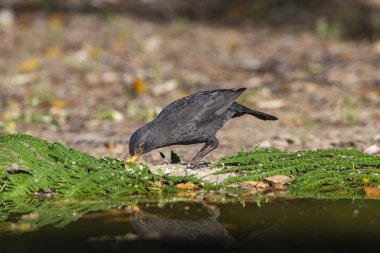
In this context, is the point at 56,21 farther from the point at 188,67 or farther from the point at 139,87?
the point at 139,87

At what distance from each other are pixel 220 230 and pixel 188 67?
21.8ft

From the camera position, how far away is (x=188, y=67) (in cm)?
1008

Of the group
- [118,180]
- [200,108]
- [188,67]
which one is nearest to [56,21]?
[188,67]

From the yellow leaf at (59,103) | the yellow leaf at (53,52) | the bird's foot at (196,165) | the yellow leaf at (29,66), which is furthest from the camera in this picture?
the yellow leaf at (53,52)

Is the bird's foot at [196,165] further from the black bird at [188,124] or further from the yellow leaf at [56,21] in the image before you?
the yellow leaf at [56,21]

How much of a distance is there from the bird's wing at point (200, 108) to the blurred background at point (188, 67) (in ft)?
2.18

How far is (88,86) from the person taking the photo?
30.7 ft

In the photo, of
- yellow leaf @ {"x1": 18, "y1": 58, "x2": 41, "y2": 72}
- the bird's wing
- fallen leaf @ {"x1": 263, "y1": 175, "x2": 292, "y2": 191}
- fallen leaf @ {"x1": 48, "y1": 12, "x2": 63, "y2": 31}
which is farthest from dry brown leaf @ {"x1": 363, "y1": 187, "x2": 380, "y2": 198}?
fallen leaf @ {"x1": 48, "y1": 12, "x2": 63, "y2": 31}

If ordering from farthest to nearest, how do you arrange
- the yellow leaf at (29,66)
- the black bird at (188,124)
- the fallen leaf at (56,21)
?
the fallen leaf at (56,21)
the yellow leaf at (29,66)
the black bird at (188,124)

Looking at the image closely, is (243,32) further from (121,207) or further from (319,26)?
(121,207)

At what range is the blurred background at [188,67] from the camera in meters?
7.29

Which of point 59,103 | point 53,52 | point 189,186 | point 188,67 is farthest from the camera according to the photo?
point 53,52

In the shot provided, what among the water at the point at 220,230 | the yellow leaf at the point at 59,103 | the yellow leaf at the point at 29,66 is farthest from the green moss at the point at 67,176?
the yellow leaf at the point at 29,66

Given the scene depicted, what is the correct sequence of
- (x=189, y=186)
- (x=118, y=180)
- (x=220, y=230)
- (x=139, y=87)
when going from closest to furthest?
(x=220, y=230) → (x=118, y=180) → (x=189, y=186) → (x=139, y=87)
